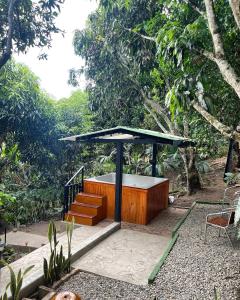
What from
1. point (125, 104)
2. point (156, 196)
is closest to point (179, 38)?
point (156, 196)

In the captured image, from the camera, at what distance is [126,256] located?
4766mm

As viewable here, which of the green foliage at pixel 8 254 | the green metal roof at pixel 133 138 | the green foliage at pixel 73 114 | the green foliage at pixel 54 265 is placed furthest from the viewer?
the green foliage at pixel 73 114

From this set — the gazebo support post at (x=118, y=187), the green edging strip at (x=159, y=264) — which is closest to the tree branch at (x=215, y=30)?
the gazebo support post at (x=118, y=187)

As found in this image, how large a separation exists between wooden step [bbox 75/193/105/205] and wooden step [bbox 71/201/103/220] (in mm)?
132

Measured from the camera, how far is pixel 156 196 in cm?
744

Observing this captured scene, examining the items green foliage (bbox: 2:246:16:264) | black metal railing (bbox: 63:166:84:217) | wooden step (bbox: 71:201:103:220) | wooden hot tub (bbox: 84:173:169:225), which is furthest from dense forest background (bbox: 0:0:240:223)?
wooden hot tub (bbox: 84:173:169:225)

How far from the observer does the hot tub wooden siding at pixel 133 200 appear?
673cm

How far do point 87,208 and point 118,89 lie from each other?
5278 mm

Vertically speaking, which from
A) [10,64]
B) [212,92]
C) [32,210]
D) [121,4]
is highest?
[121,4]

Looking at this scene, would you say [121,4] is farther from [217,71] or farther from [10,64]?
[10,64]

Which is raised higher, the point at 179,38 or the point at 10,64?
the point at 10,64

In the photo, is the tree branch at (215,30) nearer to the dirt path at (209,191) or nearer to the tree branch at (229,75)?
the tree branch at (229,75)

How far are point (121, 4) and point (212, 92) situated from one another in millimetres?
3546

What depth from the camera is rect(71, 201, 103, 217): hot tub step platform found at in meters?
6.77
